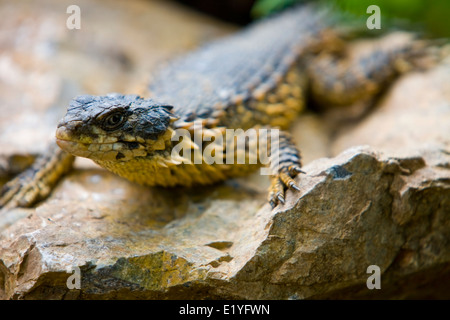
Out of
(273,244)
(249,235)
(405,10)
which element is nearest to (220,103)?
(249,235)

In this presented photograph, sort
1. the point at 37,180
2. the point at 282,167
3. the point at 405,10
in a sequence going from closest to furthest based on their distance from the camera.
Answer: the point at 405,10 → the point at 282,167 → the point at 37,180

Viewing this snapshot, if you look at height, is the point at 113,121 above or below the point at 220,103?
below

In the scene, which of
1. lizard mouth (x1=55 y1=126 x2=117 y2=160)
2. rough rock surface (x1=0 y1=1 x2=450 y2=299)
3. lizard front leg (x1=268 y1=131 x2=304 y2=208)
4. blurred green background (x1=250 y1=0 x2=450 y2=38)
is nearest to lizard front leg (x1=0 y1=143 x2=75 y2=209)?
rough rock surface (x1=0 y1=1 x2=450 y2=299)

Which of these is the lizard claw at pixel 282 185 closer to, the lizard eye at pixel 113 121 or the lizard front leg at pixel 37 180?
the lizard eye at pixel 113 121

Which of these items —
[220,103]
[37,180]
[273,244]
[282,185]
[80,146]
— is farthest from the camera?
[220,103]

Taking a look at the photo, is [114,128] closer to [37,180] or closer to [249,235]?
[37,180]

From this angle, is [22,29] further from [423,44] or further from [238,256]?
[423,44]

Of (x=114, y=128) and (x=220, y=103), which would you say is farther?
(x=220, y=103)

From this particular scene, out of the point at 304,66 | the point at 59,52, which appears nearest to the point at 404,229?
the point at 304,66
